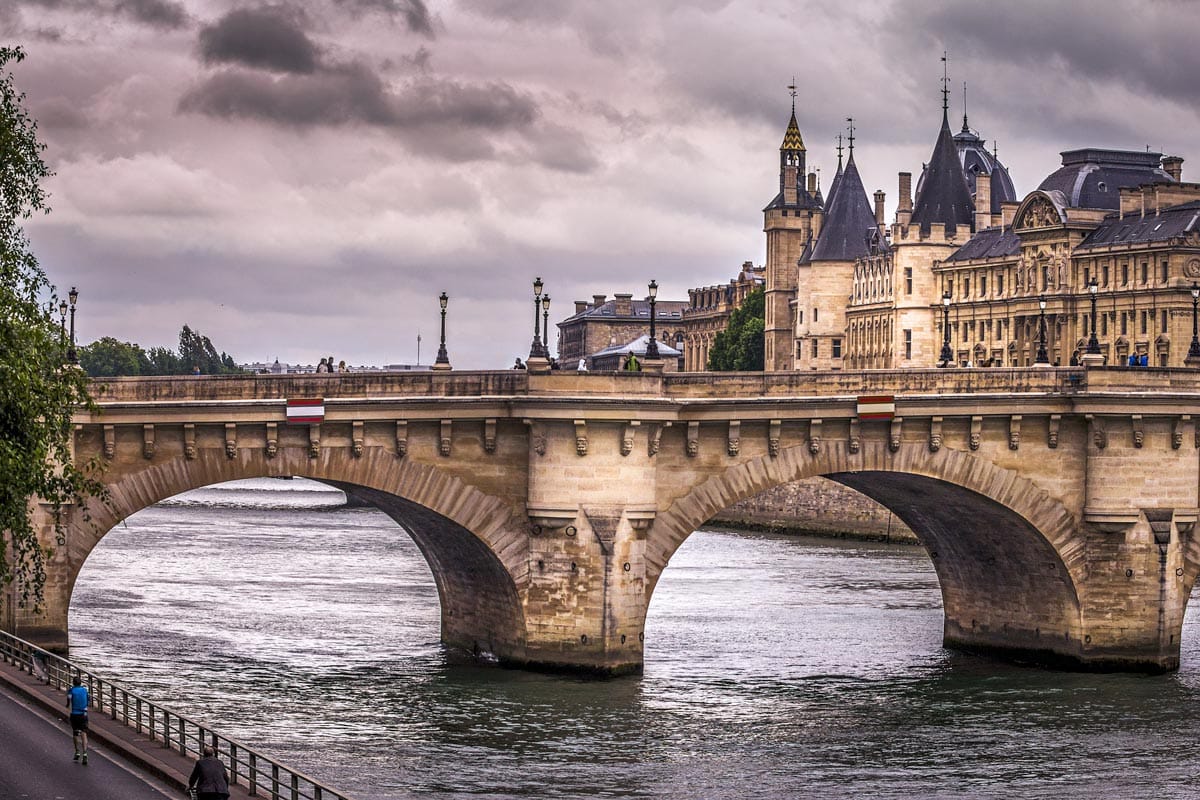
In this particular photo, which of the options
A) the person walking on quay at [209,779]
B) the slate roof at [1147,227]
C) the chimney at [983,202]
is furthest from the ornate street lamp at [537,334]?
the chimney at [983,202]

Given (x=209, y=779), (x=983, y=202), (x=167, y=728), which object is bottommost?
(x=209, y=779)

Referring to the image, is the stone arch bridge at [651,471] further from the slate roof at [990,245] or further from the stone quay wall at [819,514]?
the slate roof at [990,245]

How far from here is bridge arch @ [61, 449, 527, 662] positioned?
159ft

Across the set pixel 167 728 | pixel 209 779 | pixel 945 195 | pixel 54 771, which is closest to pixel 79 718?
pixel 54 771

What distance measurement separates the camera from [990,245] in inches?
6442

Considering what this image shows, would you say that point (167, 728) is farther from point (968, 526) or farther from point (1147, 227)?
point (1147, 227)

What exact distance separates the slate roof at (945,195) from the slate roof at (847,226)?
11789mm

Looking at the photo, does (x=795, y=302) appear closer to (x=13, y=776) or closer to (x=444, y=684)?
(x=444, y=684)

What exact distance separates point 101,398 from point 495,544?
31.0 feet

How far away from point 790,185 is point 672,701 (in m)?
149

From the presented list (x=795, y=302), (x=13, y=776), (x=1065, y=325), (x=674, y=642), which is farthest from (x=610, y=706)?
(x=795, y=302)

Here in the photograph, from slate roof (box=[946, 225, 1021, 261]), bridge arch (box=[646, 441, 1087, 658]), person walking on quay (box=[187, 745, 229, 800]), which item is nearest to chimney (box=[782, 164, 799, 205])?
slate roof (box=[946, 225, 1021, 261])

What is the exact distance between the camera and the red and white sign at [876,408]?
54312 mm

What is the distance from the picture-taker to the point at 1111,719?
2014 inches
